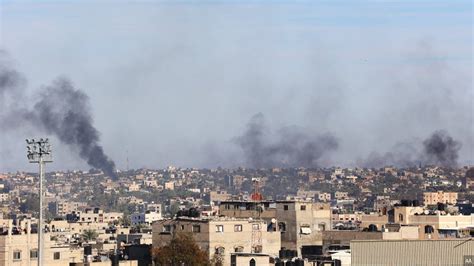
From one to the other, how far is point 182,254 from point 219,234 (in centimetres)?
564

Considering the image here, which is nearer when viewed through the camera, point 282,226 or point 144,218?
point 282,226

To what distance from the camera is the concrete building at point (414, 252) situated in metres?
58.2

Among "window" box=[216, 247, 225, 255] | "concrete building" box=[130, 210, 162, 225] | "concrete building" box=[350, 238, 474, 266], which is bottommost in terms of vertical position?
"concrete building" box=[350, 238, 474, 266]

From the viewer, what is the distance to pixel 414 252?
5859cm

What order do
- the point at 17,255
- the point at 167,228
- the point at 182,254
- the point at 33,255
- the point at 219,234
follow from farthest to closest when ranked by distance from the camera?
the point at 167,228, the point at 219,234, the point at 182,254, the point at 33,255, the point at 17,255

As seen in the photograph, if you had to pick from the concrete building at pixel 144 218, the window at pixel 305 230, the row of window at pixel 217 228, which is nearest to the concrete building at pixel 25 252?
the row of window at pixel 217 228

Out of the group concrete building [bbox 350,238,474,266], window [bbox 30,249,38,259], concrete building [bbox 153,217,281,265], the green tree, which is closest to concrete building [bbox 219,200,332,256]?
concrete building [bbox 153,217,281,265]

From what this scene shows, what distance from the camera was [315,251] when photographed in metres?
89.1

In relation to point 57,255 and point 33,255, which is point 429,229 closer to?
point 57,255

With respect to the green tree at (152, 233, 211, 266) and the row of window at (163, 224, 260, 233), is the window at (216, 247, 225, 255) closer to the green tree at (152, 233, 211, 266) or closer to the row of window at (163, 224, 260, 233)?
the row of window at (163, 224, 260, 233)

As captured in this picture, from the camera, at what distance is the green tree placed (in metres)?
76.4

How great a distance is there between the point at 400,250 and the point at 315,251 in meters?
30.5

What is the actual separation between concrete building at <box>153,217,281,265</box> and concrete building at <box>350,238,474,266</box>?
21.1 meters

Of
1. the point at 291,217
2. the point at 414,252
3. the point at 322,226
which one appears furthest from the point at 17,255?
the point at 322,226
